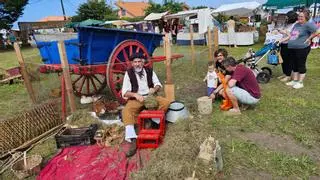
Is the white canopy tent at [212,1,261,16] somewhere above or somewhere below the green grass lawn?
above

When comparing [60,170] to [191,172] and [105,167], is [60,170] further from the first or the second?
[191,172]

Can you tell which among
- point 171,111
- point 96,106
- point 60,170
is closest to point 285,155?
point 171,111

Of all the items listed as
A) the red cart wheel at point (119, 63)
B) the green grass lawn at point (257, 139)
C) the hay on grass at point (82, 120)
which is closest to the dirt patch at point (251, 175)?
the green grass lawn at point (257, 139)

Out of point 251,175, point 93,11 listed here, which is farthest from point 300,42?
point 93,11

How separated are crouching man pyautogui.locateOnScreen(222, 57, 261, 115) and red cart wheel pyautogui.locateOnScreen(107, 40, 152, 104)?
1.81 m

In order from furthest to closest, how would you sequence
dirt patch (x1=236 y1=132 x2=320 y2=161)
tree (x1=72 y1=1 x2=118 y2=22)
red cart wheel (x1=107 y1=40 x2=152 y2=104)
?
tree (x1=72 y1=1 x2=118 y2=22)
red cart wheel (x1=107 y1=40 x2=152 y2=104)
dirt patch (x1=236 y1=132 x2=320 y2=161)

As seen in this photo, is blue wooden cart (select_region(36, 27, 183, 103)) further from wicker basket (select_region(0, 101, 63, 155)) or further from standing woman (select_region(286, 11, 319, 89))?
standing woman (select_region(286, 11, 319, 89))

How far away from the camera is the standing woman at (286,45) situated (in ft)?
21.0

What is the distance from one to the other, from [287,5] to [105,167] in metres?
14.4

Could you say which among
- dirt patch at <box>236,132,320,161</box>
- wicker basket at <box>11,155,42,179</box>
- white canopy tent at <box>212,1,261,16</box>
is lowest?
dirt patch at <box>236,132,320,161</box>

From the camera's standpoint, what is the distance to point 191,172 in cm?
289

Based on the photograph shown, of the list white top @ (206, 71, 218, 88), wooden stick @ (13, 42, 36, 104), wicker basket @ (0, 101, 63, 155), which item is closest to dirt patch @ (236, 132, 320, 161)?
white top @ (206, 71, 218, 88)

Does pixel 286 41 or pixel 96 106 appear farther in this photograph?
pixel 286 41

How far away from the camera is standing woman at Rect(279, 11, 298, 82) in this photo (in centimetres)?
641
